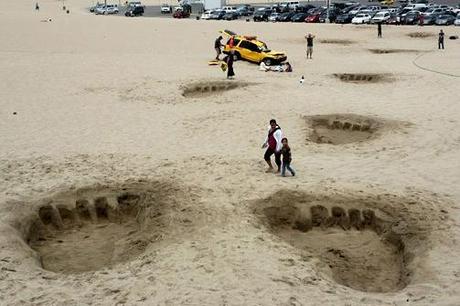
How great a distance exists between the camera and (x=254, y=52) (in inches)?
1142

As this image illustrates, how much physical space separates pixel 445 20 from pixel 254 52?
28.2 meters

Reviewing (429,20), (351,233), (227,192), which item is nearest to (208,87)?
(227,192)

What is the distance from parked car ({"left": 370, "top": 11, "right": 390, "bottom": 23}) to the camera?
51.5 metres

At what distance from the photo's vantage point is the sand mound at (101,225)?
29.7 feet

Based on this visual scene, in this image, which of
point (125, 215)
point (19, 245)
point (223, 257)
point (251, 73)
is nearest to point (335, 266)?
point (223, 257)

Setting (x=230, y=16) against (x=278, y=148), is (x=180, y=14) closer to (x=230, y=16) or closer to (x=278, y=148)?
(x=230, y=16)

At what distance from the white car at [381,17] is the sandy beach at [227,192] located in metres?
29.3

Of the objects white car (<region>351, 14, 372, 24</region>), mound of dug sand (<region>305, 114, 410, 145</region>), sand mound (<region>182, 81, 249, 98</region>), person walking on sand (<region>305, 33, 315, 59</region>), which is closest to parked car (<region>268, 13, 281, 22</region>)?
white car (<region>351, 14, 372, 24</region>)

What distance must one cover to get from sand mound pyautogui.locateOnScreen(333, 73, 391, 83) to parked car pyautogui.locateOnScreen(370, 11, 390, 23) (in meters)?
29.0

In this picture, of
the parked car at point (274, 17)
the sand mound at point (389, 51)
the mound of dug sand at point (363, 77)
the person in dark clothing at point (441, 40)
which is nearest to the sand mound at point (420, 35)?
the person in dark clothing at point (441, 40)

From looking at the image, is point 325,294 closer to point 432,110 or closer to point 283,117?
point 283,117

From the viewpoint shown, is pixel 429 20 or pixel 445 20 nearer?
pixel 445 20

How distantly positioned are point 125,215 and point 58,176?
2522 mm

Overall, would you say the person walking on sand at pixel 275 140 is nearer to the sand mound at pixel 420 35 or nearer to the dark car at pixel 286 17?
the sand mound at pixel 420 35
